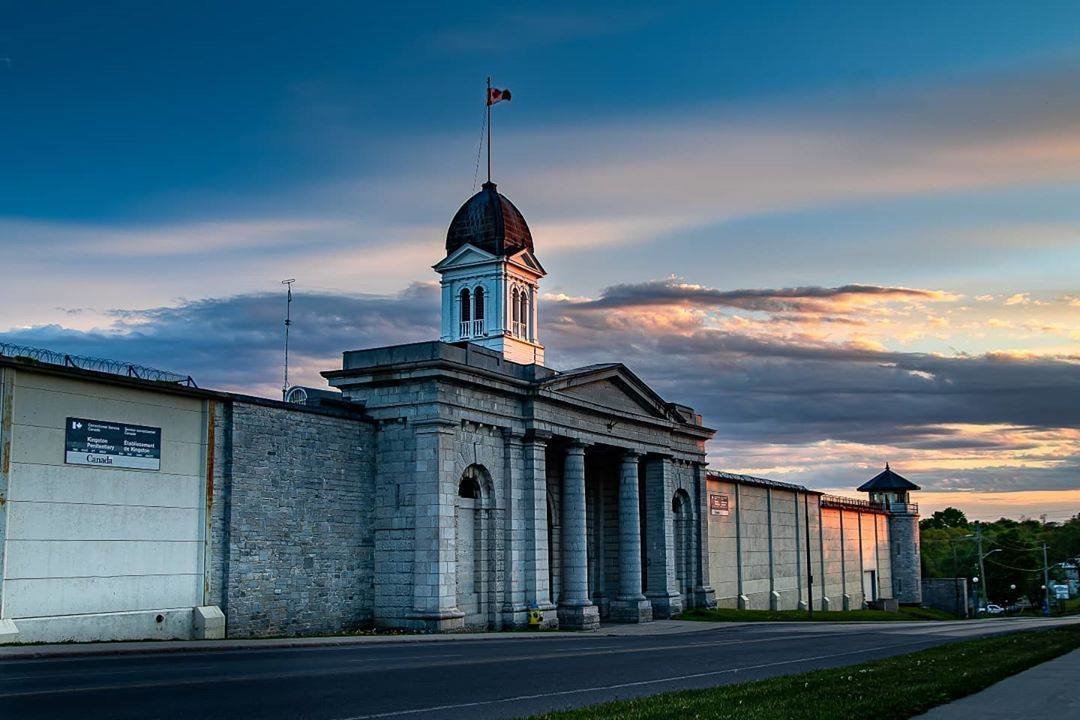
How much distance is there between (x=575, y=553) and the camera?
4616 cm

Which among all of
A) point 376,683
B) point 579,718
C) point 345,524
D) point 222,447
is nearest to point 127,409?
point 222,447

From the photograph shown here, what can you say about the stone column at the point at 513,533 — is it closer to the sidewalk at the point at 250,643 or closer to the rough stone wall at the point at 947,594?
the sidewalk at the point at 250,643

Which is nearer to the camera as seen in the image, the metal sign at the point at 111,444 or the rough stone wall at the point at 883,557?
the metal sign at the point at 111,444

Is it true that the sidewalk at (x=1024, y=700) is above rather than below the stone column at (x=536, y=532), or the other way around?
below

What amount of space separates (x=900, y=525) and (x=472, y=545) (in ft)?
232

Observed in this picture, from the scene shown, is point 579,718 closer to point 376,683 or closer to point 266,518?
point 376,683

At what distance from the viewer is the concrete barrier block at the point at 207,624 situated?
30641 mm

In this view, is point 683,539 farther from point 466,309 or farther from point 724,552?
point 466,309

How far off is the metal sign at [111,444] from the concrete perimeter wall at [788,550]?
38.7m

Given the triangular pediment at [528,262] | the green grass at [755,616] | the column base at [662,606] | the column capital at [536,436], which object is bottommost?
the green grass at [755,616]

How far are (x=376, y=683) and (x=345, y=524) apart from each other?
62.4 ft

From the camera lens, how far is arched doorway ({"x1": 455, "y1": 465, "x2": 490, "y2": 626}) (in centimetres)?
3941

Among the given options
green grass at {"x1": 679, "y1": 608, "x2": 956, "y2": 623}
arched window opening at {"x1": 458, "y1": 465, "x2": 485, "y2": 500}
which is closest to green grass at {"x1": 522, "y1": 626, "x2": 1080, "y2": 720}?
arched window opening at {"x1": 458, "y1": 465, "x2": 485, "y2": 500}

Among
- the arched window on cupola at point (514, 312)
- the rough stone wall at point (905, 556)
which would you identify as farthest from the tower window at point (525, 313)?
the rough stone wall at point (905, 556)
